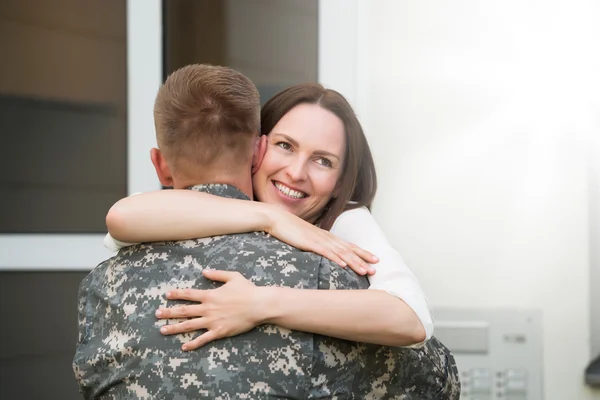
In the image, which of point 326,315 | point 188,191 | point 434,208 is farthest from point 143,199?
point 434,208

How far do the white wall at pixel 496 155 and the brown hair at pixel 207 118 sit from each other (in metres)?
0.78

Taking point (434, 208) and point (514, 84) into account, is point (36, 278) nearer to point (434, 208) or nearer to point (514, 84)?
point (434, 208)

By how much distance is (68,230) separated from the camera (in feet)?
7.04

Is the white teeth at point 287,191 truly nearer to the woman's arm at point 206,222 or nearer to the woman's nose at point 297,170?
the woman's nose at point 297,170

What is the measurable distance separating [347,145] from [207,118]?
0.49m

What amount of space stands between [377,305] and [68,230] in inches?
51.4

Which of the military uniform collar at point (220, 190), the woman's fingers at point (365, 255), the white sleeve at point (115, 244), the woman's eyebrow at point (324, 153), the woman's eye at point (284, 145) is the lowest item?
the woman's fingers at point (365, 255)

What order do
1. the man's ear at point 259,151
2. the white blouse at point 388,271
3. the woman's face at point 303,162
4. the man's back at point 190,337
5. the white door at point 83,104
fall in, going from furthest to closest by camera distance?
the white door at point 83,104
the woman's face at point 303,162
the man's ear at point 259,151
the white blouse at point 388,271
the man's back at point 190,337

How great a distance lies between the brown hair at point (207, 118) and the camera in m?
1.13

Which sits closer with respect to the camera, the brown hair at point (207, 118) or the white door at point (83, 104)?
the brown hair at point (207, 118)

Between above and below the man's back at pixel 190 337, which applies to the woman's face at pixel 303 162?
above

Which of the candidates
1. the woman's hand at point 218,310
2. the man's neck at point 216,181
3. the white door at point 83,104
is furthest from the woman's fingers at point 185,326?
the white door at point 83,104

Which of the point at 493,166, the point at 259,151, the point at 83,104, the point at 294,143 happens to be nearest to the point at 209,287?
the point at 259,151

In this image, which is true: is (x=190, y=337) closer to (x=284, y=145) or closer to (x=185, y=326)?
(x=185, y=326)
